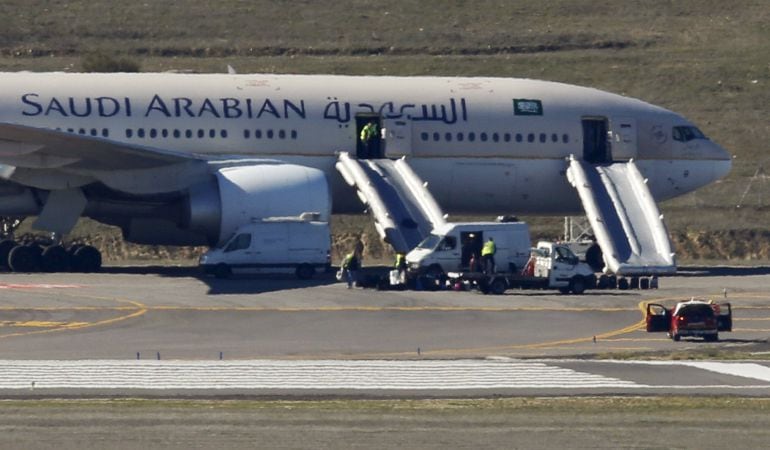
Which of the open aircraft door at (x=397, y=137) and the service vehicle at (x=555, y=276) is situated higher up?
the open aircraft door at (x=397, y=137)

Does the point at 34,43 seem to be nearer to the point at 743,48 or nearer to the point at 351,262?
the point at 743,48

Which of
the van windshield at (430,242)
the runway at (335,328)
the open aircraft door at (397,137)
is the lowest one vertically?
the runway at (335,328)

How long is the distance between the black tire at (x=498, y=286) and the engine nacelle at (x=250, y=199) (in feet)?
22.0

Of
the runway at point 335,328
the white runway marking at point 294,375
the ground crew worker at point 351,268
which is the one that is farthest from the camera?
the ground crew worker at point 351,268

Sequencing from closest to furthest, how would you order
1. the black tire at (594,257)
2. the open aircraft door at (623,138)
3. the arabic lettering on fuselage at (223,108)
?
the arabic lettering on fuselage at (223,108) → the black tire at (594,257) → the open aircraft door at (623,138)

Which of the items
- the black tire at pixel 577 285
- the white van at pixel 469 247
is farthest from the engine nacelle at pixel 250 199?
the black tire at pixel 577 285

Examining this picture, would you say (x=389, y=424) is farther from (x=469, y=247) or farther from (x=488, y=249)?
(x=469, y=247)

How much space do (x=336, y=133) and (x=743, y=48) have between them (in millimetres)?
49470

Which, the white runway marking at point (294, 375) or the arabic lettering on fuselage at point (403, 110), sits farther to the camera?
the arabic lettering on fuselage at point (403, 110)

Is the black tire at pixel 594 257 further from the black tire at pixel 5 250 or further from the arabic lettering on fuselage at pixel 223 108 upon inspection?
the black tire at pixel 5 250

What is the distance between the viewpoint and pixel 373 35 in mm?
94250

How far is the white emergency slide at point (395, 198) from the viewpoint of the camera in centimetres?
4662

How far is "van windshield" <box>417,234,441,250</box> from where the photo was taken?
44781 mm

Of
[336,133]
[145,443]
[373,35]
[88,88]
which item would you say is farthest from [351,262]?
[373,35]
